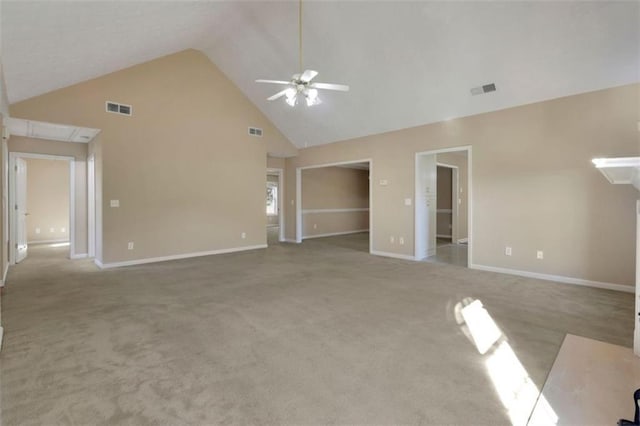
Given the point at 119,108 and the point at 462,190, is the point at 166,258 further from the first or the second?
the point at 462,190

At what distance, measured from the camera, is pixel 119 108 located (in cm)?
561

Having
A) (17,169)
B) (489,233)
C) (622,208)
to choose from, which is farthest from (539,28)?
(17,169)

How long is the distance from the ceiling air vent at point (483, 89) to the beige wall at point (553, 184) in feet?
1.62

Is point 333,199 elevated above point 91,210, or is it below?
above

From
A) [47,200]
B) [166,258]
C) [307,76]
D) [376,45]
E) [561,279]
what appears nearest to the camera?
[307,76]

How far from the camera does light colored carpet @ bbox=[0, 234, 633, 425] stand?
1.80 metres

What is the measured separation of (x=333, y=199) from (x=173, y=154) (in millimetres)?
5685

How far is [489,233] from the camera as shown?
17.1ft

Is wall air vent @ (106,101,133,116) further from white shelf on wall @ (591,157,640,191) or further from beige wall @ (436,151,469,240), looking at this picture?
beige wall @ (436,151,469,240)

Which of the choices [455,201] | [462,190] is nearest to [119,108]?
[455,201]

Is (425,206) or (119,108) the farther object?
(425,206)

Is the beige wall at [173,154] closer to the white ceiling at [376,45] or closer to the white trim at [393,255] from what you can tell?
the white ceiling at [376,45]

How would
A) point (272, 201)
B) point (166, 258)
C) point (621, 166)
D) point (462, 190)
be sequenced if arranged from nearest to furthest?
point (621, 166) < point (166, 258) < point (462, 190) < point (272, 201)

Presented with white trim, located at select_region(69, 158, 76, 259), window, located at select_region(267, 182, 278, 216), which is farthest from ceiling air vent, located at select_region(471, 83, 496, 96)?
window, located at select_region(267, 182, 278, 216)
